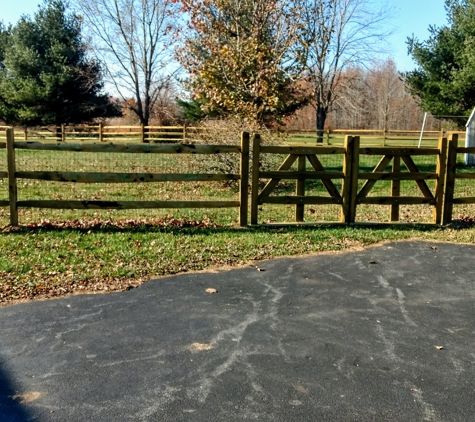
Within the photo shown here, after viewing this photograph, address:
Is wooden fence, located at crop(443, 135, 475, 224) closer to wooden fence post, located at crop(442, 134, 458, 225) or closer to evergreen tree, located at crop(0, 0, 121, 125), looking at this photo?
wooden fence post, located at crop(442, 134, 458, 225)

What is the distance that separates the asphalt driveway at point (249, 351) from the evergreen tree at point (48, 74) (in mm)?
31910

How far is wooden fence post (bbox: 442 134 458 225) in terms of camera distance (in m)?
9.01

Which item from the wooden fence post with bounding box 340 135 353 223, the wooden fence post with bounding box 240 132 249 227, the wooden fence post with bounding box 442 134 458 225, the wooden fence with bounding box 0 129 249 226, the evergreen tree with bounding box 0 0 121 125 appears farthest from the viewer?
the evergreen tree with bounding box 0 0 121 125

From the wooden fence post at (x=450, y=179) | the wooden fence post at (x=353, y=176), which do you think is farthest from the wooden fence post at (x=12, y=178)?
the wooden fence post at (x=450, y=179)

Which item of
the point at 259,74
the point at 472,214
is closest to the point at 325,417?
the point at 472,214

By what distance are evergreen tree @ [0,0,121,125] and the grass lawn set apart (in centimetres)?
2408

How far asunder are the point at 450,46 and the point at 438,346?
26331mm

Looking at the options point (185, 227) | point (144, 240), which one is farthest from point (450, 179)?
point (144, 240)

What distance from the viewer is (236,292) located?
5496 millimetres

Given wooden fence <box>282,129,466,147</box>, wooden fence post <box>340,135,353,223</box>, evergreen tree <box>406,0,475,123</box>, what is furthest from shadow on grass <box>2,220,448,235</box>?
evergreen tree <box>406,0,475,123</box>

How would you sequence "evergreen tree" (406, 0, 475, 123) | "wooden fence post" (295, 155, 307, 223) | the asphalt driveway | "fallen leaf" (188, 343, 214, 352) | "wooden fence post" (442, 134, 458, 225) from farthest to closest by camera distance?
"evergreen tree" (406, 0, 475, 123) → "wooden fence post" (442, 134, 458, 225) → "wooden fence post" (295, 155, 307, 223) → "fallen leaf" (188, 343, 214, 352) → the asphalt driveway

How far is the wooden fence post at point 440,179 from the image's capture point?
9055mm

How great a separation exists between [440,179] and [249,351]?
6.56m

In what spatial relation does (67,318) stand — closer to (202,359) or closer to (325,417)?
(202,359)
